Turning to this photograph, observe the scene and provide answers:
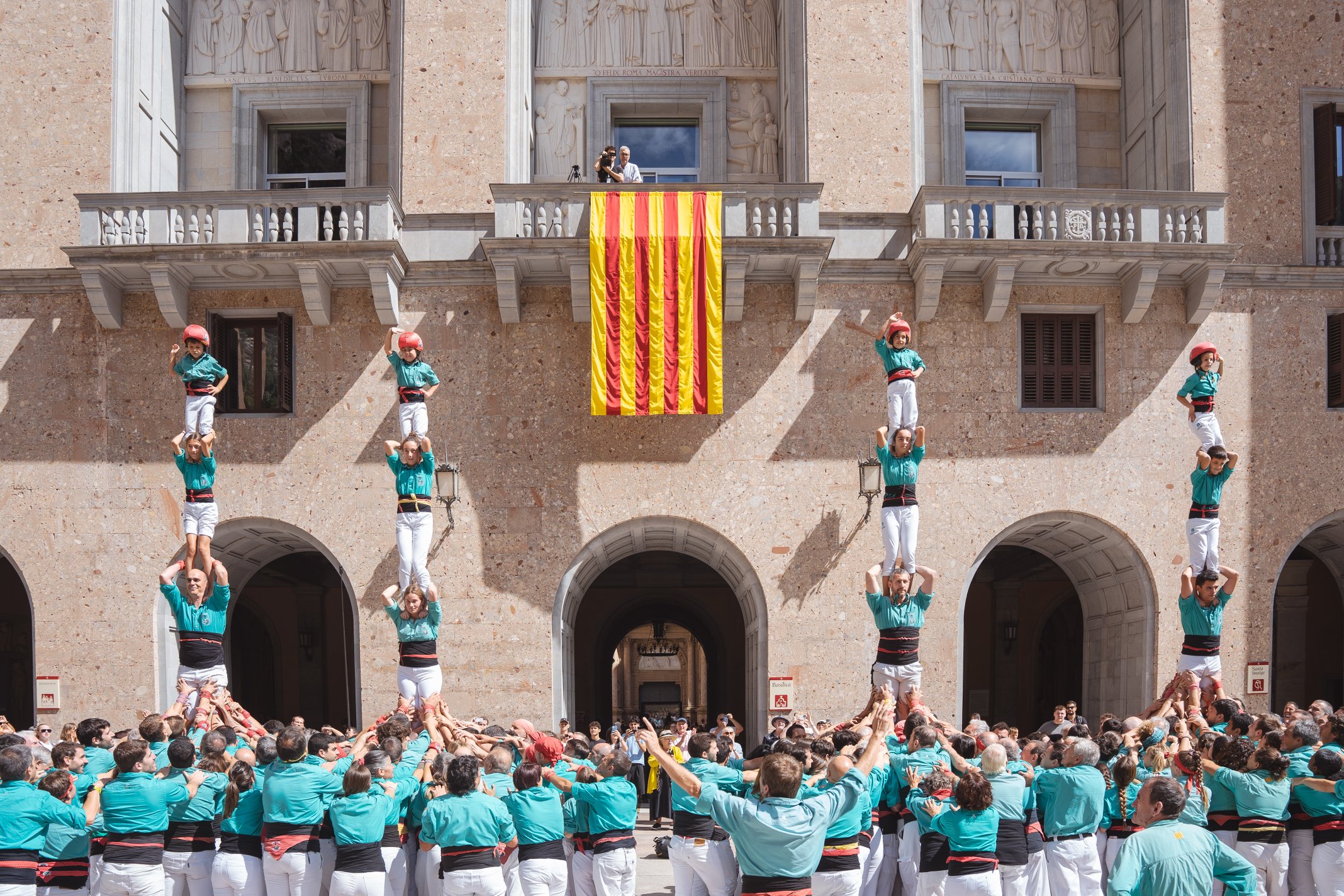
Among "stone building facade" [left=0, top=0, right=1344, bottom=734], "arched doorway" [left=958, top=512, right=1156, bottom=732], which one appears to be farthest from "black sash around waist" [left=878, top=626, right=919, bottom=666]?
"arched doorway" [left=958, top=512, right=1156, bottom=732]

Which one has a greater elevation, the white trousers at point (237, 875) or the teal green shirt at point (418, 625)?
the teal green shirt at point (418, 625)

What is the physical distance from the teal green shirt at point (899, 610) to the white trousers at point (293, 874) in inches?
310

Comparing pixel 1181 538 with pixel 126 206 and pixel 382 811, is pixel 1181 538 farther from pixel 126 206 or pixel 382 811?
pixel 126 206

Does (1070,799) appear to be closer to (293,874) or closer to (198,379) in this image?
(293,874)

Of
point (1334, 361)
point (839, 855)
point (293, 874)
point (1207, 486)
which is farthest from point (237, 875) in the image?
point (1334, 361)

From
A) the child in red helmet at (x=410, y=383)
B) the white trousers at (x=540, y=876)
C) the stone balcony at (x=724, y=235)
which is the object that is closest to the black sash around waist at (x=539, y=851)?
the white trousers at (x=540, y=876)

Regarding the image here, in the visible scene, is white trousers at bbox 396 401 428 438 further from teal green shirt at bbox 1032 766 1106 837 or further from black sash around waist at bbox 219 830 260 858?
teal green shirt at bbox 1032 766 1106 837

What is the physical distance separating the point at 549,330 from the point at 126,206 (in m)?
7.19

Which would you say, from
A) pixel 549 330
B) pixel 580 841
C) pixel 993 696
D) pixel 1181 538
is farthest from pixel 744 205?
pixel 993 696

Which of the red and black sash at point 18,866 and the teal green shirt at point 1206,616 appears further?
the teal green shirt at point 1206,616

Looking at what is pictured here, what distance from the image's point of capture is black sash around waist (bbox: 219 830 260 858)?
1107cm

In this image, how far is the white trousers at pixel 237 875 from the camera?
1103 centimetres

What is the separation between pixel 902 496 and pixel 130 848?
986cm

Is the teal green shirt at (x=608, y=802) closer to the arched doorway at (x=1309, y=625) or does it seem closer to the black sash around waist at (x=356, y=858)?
A: the black sash around waist at (x=356, y=858)
